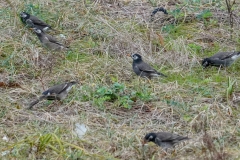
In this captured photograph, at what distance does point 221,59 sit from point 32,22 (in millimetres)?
3287

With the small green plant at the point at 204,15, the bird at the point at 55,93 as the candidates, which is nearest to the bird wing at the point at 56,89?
the bird at the point at 55,93

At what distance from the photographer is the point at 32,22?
10.7 metres

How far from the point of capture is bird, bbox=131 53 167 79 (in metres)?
9.44

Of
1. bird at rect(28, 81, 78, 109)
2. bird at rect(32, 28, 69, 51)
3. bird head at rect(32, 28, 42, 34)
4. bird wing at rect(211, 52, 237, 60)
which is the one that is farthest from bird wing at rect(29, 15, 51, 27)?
bird wing at rect(211, 52, 237, 60)

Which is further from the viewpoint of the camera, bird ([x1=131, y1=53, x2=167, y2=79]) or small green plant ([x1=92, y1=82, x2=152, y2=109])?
bird ([x1=131, y1=53, x2=167, y2=79])

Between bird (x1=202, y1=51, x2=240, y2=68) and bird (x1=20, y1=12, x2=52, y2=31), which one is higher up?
bird (x1=20, y1=12, x2=52, y2=31)

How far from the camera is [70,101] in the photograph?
8352 millimetres

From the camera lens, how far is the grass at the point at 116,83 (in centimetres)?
697

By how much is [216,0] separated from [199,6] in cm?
44

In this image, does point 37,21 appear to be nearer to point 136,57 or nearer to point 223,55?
point 136,57

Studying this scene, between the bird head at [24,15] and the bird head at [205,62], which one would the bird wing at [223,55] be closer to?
the bird head at [205,62]

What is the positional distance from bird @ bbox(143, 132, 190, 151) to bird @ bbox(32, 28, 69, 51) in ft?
12.1

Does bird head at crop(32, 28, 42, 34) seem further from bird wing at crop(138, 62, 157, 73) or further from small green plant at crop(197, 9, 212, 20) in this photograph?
small green plant at crop(197, 9, 212, 20)

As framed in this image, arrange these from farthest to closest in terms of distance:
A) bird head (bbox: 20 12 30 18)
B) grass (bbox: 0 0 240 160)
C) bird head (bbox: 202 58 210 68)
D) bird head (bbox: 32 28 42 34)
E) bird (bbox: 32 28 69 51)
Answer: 1. bird head (bbox: 20 12 30 18)
2. bird head (bbox: 32 28 42 34)
3. bird (bbox: 32 28 69 51)
4. bird head (bbox: 202 58 210 68)
5. grass (bbox: 0 0 240 160)
